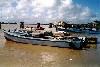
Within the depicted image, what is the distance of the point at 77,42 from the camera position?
22109 mm

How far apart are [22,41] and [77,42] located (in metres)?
6.79

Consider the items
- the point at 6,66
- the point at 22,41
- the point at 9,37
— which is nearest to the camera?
the point at 6,66

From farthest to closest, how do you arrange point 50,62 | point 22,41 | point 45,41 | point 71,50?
Result: 1. point 22,41
2. point 45,41
3. point 71,50
4. point 50,62

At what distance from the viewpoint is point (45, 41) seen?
23.8 m

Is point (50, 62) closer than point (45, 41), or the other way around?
point (50, 62)

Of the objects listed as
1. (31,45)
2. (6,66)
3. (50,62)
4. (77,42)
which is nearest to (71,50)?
(77,42)

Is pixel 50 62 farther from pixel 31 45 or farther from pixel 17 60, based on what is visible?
pixel 31 45

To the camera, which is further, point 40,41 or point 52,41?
point 40,41

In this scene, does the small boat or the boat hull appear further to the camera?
the boat hull

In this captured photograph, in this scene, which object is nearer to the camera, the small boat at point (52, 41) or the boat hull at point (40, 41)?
the small boat at point (52, 41)

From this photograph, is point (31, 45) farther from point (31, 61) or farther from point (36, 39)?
point (31, 61)

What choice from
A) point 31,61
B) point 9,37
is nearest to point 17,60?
point 31,61

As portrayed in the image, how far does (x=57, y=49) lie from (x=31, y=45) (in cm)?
362

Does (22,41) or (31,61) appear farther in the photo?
(22,41)
